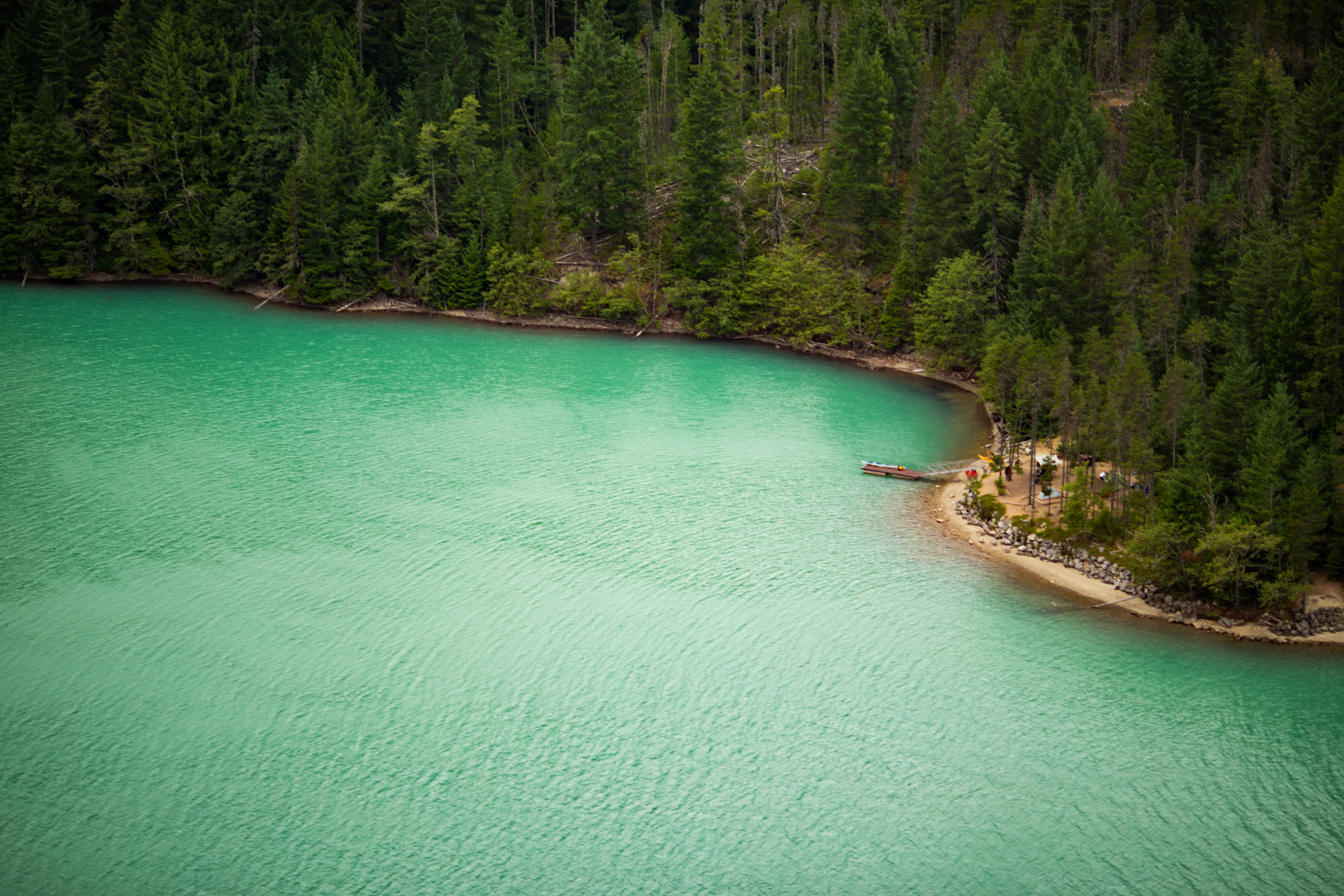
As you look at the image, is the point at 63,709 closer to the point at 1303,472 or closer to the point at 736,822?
the point at 736,822

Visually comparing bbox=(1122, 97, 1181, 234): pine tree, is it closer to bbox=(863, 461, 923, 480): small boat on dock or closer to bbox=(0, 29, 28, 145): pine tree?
bbox=(863, 461, 923, 480): small boat on dock

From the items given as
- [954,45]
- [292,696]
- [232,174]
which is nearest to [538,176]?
[232,174]

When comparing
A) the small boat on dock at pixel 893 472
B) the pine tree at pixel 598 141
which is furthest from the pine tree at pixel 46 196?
the small boat on dock at pixel 893 472

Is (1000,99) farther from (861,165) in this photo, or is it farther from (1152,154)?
(1152,154)

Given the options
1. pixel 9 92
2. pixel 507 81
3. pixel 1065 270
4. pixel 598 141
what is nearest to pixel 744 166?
pixel 598 141

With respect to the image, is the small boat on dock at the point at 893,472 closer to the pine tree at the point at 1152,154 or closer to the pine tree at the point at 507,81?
the pine tree at the point at 1152,154

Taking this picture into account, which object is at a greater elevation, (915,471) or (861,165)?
(861,165)
